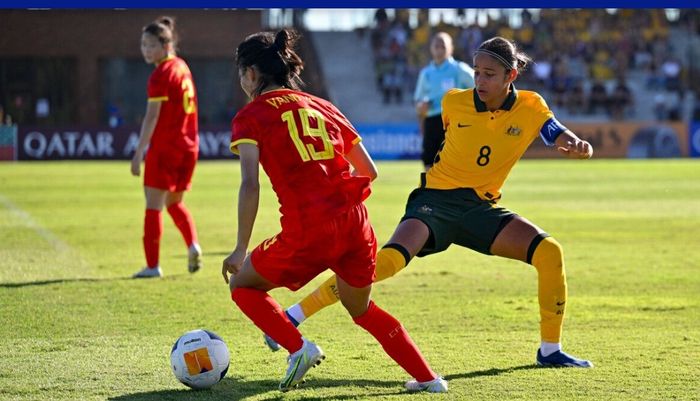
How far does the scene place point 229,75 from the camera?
42.2m

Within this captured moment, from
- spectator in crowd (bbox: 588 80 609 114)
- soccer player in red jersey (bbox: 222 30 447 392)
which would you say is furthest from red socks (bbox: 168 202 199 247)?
spectator in crowd (bbox: 588 80 609 114)

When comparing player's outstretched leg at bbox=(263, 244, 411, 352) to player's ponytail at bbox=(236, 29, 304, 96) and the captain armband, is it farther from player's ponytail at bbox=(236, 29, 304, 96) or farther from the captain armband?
player's ponytail at bbox=(236, 29, 304, 96)

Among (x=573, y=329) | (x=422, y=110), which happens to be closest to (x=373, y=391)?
(x=573, y=329)

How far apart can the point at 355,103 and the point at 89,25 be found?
9.68m

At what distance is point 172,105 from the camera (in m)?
10.8

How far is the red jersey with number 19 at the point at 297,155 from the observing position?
5512 millimetres

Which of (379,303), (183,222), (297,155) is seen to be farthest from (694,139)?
(297,155)

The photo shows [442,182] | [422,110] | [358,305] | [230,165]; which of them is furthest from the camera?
[230,165]

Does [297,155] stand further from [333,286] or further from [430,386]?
[333,286]

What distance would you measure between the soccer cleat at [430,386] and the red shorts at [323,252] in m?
0.61

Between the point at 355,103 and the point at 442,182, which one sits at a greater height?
the point at 442,182

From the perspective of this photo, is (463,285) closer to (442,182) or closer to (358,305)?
(442,182)

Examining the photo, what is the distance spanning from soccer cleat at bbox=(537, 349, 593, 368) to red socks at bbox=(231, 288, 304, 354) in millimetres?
1646

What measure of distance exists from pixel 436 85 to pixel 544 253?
771 cm
